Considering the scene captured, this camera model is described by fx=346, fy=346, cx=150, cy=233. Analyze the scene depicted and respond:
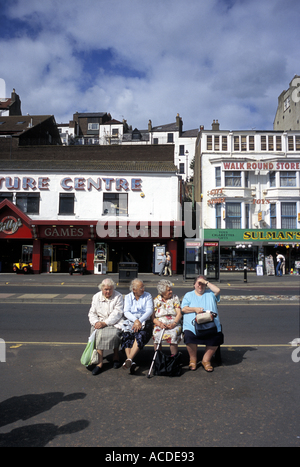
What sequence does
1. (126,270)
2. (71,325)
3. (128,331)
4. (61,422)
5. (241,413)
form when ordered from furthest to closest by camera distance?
(126,270), (71,325), (128,331), (241,413), (61,422)

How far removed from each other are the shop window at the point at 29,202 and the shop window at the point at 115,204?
527 cm

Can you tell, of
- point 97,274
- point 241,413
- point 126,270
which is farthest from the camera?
point 97,274

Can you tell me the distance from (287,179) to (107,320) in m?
26.9

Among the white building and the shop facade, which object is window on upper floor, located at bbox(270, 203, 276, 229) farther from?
the shop facade

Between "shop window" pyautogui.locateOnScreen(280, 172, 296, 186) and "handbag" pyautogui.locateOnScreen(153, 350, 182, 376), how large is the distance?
Result: 87.0ft

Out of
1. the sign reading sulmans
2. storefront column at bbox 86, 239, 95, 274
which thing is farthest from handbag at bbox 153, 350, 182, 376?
storefront column at bbox 86, 239, 95, 274

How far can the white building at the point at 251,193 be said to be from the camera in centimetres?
2780

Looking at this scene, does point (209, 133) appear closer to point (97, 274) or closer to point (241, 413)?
point (97, 274)

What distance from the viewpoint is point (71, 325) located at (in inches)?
328

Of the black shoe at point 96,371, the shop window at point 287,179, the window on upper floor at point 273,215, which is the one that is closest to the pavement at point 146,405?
the black shoe at point 96,371

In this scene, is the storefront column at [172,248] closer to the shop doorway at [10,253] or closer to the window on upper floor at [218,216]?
the window on upper floor at [218,216]

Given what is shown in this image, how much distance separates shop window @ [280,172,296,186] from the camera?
28.8 meters
